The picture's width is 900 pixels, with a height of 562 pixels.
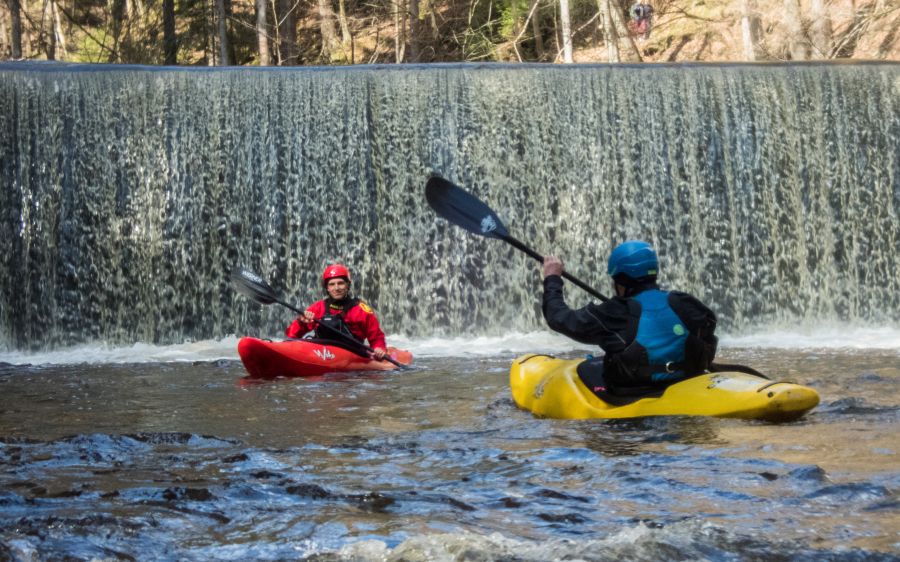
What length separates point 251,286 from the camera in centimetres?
1049

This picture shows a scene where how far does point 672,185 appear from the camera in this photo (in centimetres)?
1454

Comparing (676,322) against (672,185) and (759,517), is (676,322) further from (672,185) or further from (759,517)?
(672,185)

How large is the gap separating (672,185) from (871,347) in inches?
140

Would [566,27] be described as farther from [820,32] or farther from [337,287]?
[337,287]

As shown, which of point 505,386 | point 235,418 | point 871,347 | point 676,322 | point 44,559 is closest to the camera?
point 44,559

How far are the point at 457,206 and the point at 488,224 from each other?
0.84 feet

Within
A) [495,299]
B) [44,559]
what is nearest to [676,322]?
[44,559]

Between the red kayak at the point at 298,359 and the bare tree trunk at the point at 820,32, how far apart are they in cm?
1482

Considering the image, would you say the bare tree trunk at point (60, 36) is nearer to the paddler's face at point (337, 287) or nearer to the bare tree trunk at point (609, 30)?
the bare tree trunk at point (609, 30)

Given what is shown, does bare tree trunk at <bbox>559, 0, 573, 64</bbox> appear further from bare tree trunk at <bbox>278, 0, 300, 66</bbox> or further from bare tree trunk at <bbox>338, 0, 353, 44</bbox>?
bare tree trunk at <bbox>278, 0, 300, 66</bbox>

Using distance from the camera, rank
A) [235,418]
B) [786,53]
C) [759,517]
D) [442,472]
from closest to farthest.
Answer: [759,517], [442,472], [235,418], [786,53]

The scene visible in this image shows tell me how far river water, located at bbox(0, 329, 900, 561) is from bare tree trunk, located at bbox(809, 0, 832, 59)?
49.6 ft

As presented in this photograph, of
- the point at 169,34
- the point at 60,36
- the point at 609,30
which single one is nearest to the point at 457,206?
the point at 609,30

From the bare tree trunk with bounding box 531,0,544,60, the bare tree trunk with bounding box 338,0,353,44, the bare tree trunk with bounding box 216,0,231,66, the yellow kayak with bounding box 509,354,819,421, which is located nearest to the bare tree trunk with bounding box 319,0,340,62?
the bare tree trunk with bounding box 338,0,353,44
